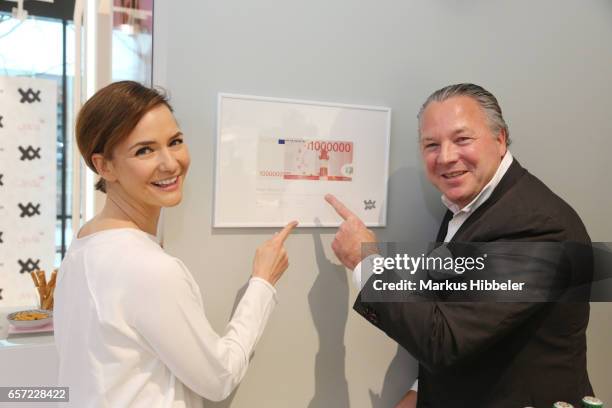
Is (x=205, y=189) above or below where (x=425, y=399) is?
above

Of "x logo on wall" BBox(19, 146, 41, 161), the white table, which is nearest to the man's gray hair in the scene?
the white table

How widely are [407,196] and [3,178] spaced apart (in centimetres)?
314

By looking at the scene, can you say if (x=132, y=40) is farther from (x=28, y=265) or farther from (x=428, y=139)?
(x=28, y=265)

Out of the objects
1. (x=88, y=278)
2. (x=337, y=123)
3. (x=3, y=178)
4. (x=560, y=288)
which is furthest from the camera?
(x=3, y=178)

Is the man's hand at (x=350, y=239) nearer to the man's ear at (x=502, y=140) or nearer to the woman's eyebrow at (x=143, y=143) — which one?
the man's ear at (x=502, y=140)

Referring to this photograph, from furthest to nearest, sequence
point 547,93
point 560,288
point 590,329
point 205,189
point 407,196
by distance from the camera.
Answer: point 590,329
point 547,93
point 407,196
point 205,189
point 560,288

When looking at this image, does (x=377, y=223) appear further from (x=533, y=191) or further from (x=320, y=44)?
(x=320, y=44)

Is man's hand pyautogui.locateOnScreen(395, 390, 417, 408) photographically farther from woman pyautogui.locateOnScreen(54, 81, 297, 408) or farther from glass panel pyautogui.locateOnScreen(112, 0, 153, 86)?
glass panel pyautogui.locateOnScreen(112, 0, 153, 86)

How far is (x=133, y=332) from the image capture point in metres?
0.89

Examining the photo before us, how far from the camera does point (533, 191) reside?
1.16 m

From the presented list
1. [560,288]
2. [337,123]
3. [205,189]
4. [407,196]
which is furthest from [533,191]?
[205,189]

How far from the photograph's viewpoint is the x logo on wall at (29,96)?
3.25 metres

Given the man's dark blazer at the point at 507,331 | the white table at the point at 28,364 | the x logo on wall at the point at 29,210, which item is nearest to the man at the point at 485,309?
the man's dark blazer at the point at 507,331

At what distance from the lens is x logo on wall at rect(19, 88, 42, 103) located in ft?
10.6
